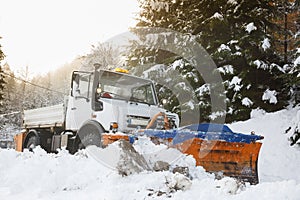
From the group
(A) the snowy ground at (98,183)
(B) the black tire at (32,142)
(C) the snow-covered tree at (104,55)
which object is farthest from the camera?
(C) the snow-covered tree at (104,55)

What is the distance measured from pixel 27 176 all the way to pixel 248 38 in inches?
324

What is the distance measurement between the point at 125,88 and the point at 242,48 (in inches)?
205

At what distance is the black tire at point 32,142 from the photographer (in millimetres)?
8859

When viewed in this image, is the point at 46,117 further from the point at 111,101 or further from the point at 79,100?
the point at 111,101

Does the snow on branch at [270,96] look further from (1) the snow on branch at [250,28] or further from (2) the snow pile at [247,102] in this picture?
(1) the snow on branch at [250,28]

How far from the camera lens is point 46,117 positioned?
880cm

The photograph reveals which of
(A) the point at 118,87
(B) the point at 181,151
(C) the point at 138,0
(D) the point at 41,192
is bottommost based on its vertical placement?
(D) the point at 41,192

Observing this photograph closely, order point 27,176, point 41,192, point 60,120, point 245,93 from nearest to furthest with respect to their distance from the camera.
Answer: point 41,192
point 27,176
point 60,120
point 245,93

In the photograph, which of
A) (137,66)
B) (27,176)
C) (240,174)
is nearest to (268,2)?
(137,66)

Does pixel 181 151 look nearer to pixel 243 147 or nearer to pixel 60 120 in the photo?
pixel 243 147

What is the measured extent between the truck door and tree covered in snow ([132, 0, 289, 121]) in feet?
17.2

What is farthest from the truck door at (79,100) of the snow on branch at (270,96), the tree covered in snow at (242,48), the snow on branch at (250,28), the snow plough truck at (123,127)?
the snow on branch at (250,28)

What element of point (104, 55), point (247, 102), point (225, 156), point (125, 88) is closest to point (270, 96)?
point (247, 102)

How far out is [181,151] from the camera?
476cm
